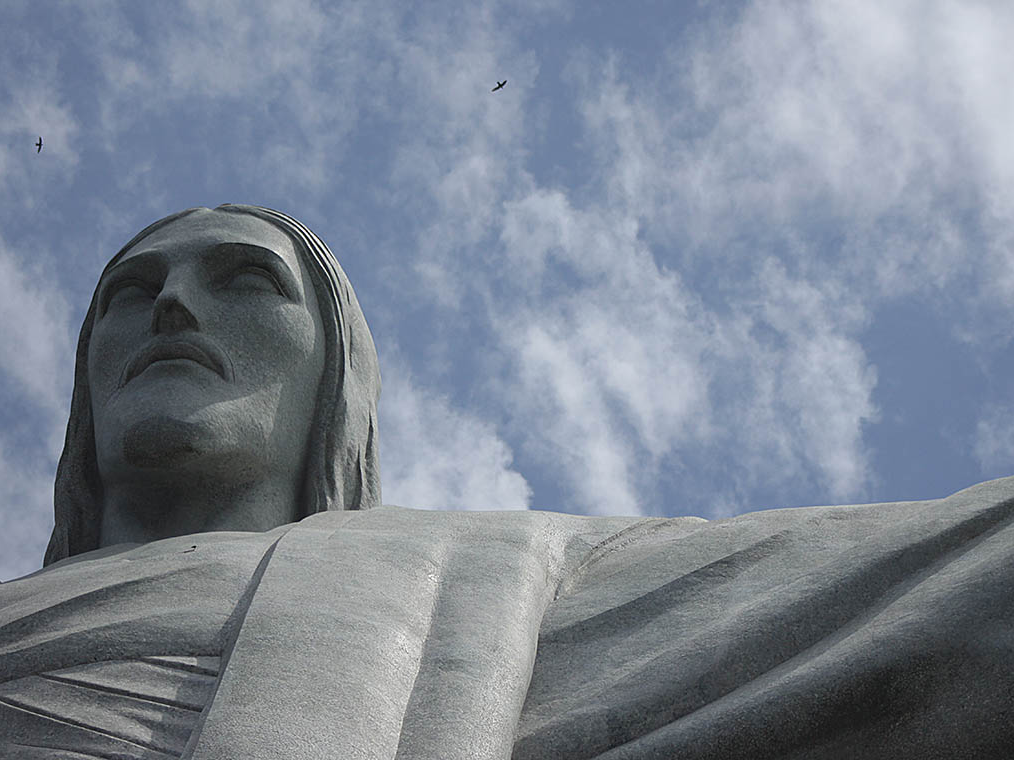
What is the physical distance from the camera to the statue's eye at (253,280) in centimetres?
840

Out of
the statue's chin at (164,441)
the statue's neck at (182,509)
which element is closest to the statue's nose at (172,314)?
the statue's chin at (164,441)

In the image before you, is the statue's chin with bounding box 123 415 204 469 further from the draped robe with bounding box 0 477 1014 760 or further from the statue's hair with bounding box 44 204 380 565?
the draped robe with bounding box 0 477 1014 760

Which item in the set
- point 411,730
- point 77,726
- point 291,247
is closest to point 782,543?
point 411,730

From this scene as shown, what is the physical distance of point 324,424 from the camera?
8.40 m

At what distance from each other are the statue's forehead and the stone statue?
3.60ft

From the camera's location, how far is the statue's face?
25.3ft

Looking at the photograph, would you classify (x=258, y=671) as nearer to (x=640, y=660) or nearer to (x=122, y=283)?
(x=640, y=660)

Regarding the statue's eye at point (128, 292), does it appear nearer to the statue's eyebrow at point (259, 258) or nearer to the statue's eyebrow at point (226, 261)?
the statue's eyebrow at point (226, 261)

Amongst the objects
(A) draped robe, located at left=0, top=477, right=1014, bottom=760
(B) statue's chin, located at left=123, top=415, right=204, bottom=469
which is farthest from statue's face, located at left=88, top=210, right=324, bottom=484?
(A) draped robe, located at left=0, top=477, right=1014, bottom=760

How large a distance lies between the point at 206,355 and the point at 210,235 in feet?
2.96

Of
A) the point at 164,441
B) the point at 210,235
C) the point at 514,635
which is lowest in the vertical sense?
the point at 514,635

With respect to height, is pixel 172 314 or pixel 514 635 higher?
pixel 172 314

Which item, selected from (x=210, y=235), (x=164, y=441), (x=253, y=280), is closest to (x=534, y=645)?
(x=164, y=441)

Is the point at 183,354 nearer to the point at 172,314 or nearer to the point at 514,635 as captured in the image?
the point at 172,314
